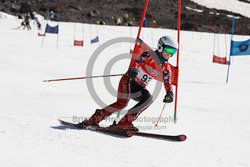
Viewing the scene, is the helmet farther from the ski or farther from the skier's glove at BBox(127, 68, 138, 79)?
the ski

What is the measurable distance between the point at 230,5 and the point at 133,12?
807 inches

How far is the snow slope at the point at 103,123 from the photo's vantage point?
4242 millimetres

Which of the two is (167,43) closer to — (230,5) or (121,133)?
(121,133)

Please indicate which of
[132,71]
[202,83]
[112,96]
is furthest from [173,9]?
[132,71]

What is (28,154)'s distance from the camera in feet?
12.8

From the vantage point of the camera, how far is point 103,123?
20.3 feet

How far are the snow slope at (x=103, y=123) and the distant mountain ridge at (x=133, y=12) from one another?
1110 inches

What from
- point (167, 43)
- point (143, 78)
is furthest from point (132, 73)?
point (167, 43)

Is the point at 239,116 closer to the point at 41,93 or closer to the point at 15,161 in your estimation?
the point at 41,93

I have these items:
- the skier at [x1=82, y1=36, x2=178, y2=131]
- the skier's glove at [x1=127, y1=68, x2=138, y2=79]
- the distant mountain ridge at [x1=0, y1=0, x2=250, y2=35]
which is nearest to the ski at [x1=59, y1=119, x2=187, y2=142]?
the skier at [x1=82, y1=36, x2=178, y2=131]

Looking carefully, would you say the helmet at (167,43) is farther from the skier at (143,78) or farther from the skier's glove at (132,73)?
the skier's glove at (132,73)

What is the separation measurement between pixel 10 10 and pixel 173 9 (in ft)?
80.4

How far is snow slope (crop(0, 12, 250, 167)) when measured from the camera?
424cm

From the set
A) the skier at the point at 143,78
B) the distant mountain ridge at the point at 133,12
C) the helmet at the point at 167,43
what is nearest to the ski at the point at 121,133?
the skier at the point at 143,78
